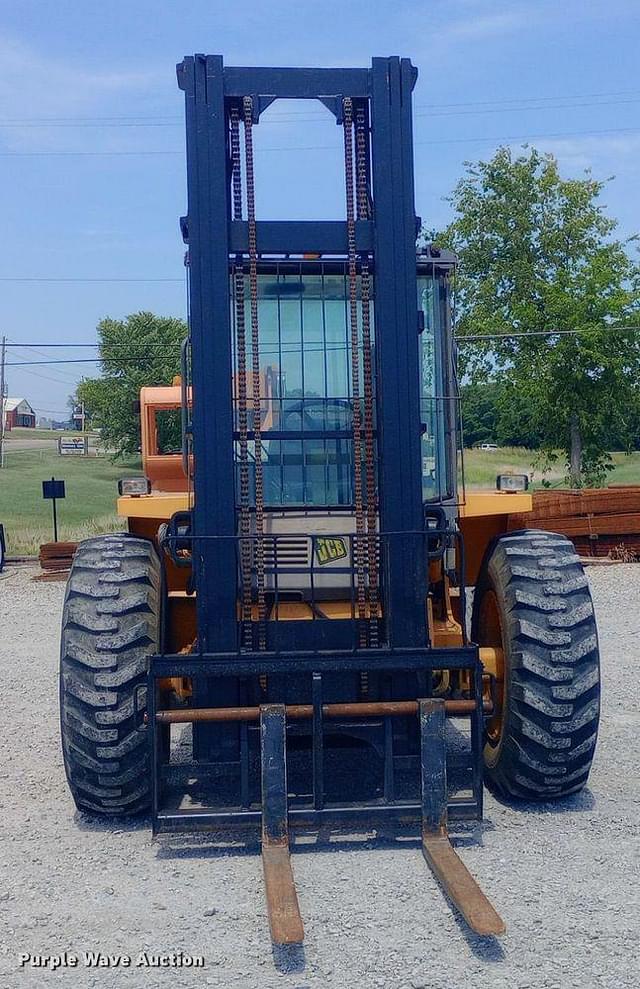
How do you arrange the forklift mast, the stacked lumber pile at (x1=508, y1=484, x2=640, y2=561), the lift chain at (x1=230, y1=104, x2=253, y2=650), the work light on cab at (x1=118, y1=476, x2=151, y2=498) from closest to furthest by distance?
the forklift mast → the lift chain at (x1=230, y1=104, x2=253, y2=650) → the work light on cab at (x1=118, y1=476, x2=151, y2=498) → the stacked lumber pile at (x1=508, y1=484, x2=640, y2=561)

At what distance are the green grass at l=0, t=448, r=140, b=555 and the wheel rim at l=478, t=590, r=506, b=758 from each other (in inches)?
772

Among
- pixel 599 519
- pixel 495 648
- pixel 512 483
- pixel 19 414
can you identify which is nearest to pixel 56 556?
pixel 599 519

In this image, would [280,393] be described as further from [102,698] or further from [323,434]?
[102,698]

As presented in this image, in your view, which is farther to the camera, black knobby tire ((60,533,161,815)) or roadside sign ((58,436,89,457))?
roadside sign ((58,436,89,457))

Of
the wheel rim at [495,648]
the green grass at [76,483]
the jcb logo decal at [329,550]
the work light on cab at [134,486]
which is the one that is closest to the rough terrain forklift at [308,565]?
the jcb logo decal at [329,550]

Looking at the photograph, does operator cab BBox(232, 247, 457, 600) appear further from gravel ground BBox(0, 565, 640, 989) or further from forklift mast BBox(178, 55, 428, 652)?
gravel ground BBox(0, 565, 640, 989)

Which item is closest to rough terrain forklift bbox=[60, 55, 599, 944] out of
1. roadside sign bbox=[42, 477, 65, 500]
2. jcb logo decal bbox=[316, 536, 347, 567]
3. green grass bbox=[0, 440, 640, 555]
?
jcb logo decal bbox=[316, 536, 347, 567]

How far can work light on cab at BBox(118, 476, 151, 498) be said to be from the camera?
6.75 m

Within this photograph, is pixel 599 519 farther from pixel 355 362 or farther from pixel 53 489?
pixel 355 362

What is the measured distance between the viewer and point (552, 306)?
34062mm

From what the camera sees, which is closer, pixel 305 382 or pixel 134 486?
pixel 305 382

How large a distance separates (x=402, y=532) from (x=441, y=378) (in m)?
1.18

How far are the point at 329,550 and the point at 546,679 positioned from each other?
1.27 metres

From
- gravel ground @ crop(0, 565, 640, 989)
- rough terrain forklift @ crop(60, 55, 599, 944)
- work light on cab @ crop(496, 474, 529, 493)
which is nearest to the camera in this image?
gravel ground @ crop(0, 565, 640, 989)
